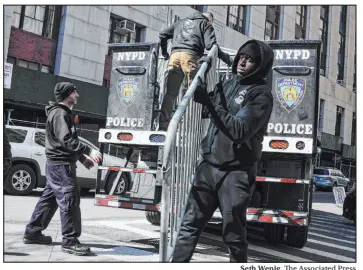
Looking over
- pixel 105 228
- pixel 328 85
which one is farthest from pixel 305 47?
pixel 328 85

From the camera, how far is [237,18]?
20172 millimetres

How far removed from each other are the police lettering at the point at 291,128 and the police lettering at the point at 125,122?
1.85m

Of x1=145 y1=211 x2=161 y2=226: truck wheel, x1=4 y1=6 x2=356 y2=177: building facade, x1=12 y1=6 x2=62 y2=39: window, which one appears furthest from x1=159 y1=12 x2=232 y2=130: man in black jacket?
x1=12 y1=6 x2=62 y2=39: window

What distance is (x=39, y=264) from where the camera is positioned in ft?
12.7

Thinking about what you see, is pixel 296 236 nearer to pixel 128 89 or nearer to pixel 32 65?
pixel 128 89

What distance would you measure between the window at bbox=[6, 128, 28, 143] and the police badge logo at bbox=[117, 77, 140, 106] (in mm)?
4860

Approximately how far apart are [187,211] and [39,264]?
1.56m

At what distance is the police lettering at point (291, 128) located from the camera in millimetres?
5598

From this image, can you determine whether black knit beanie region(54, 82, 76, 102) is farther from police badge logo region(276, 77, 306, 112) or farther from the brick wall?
the brick wall

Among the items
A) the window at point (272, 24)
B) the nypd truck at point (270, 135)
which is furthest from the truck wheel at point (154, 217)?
the window at point (272, 24)

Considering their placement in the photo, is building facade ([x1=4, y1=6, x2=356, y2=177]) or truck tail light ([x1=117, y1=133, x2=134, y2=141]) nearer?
truck tail light ([x1=117, y1=133, x2=134, y2=141])

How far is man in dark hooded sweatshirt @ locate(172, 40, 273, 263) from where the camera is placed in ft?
9.95

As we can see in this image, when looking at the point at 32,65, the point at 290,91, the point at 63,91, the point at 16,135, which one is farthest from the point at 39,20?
the point at 290,91

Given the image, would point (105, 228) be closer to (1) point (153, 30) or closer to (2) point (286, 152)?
(2) point (286, 152)
